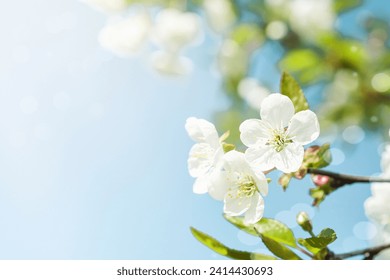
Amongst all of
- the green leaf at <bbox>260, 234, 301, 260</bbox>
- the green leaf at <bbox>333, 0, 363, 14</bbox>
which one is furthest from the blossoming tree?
the green leaf at <bbox>260, 234, 301, 260</bbox>

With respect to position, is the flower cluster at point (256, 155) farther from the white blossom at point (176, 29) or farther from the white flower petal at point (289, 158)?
the white blossom at point (176, 29)

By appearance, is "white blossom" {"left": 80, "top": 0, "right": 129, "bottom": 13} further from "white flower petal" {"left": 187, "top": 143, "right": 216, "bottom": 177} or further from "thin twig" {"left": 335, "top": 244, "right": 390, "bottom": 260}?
"thin twig" {"left": 335, "top": 244, "right": 390, "bottom": 260}

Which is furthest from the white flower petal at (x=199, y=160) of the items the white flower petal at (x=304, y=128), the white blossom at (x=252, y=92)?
the white blossom at (x=252, y=92)

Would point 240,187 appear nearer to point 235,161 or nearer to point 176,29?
point 235,161

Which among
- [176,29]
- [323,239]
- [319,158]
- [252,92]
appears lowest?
[323,239]

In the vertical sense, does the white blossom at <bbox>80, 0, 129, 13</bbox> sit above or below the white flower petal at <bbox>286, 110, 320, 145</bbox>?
above

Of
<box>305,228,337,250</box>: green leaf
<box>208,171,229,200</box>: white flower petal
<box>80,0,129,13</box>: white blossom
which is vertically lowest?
<box>305,228,337,250</box>: green leaf

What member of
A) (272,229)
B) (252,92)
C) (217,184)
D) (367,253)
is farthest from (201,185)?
(252,92)
